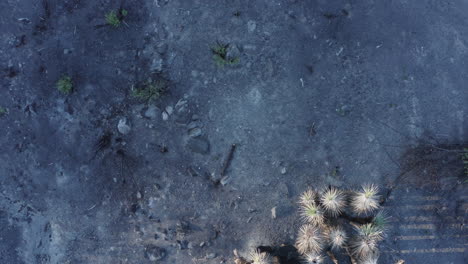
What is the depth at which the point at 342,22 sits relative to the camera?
5168 mm

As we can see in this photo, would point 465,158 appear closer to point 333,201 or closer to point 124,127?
point 333,201

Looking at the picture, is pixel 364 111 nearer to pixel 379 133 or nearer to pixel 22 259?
pixel 379 133

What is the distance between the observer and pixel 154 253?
16.8 feet

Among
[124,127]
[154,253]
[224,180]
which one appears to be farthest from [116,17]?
[154,253]

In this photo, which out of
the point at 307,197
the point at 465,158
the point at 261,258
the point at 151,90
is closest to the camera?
the point at 261,258

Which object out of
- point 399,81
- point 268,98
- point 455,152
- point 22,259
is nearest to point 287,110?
point 268,98

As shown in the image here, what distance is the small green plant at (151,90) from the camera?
509cm

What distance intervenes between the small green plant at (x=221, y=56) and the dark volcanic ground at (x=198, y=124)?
0.11 meters

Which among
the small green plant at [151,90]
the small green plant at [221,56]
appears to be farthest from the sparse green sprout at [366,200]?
the small green plant at [151,90]

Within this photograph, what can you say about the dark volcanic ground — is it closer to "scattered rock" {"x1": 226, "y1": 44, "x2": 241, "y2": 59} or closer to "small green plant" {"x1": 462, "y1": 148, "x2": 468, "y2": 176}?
"scattered rock" {"x1": 226, "y1": 44, "x2": 241, "y2": 59}

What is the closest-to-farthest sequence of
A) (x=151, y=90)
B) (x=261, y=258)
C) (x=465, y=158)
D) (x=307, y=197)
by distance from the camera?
1. (x=261, y=258)
2. (x=307, y=197)
3. (x=151, y=90)
4. (x=465, y=158)

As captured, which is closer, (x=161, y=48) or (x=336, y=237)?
(x=336, y=237)

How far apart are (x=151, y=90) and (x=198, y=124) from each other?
Answer: 84cm

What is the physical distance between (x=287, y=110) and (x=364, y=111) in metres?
1.14
